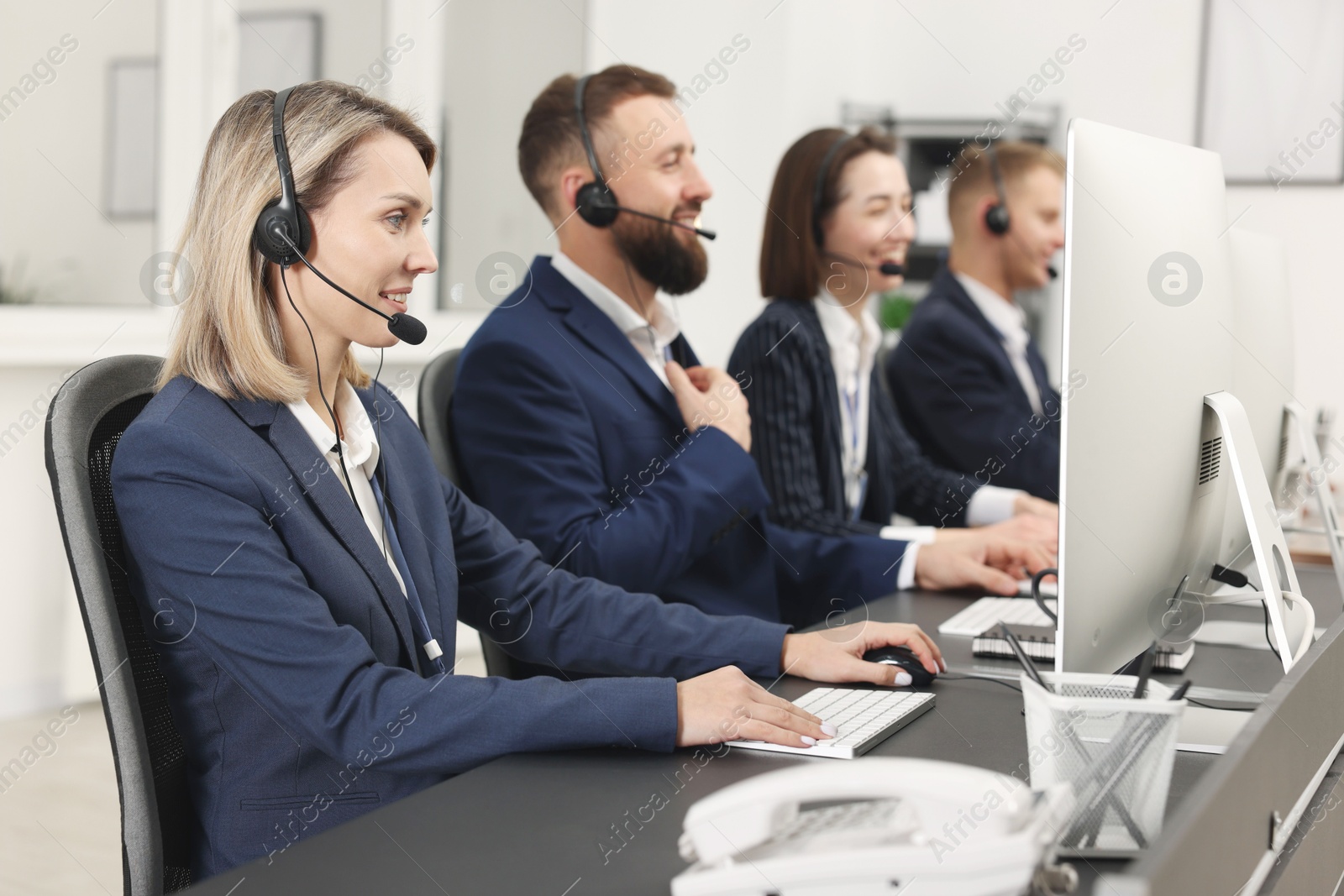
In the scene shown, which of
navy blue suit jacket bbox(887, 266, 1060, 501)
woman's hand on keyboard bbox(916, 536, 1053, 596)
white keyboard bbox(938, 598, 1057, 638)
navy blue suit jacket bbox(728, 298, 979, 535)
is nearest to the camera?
white keyboard bbox(938, 598, 1057, 638)

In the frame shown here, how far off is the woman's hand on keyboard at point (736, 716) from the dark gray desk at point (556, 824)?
17 millimetres

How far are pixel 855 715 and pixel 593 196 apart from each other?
3.28 ft

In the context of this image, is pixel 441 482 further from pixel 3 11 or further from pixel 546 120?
pixel 3 11

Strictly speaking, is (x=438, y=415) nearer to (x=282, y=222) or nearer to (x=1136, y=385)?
(x=282, y=222)

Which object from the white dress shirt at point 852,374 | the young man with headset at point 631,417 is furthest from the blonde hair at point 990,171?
the young man with headset at point 631,417

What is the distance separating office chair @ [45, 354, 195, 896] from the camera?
37.6 inches

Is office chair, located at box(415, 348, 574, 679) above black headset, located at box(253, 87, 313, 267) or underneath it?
underneath

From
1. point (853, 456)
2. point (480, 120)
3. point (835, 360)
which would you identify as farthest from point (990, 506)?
point (480, 120)

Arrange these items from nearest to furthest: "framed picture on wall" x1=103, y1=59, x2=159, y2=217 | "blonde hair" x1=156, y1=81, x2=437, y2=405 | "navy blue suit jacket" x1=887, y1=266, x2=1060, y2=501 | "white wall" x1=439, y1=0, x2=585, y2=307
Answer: "blonde hair" x1=156, y1=81, x2=437, y2=405 → "navy blue suit jacket" x1=887, y1=266, x2=1060, y2=501 → "framed picture on wall" x1=103, y1=59, x2=159, y2=217 → "white wall" x1=439, y1=0, x2=585, y2=307

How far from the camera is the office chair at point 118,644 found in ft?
3.13

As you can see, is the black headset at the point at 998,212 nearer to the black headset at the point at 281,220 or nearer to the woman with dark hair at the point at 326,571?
the woman with dark hair at the point at 326,571

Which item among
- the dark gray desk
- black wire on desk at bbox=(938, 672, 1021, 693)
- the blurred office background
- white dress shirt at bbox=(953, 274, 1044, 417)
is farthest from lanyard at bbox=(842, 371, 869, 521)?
the blurred office background

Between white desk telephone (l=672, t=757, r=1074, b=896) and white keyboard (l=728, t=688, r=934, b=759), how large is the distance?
31 cm

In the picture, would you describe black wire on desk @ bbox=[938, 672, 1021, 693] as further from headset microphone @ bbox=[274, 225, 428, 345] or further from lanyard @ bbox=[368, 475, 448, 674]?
headset microphone @ bbox=[274, 225, 428, 345]
